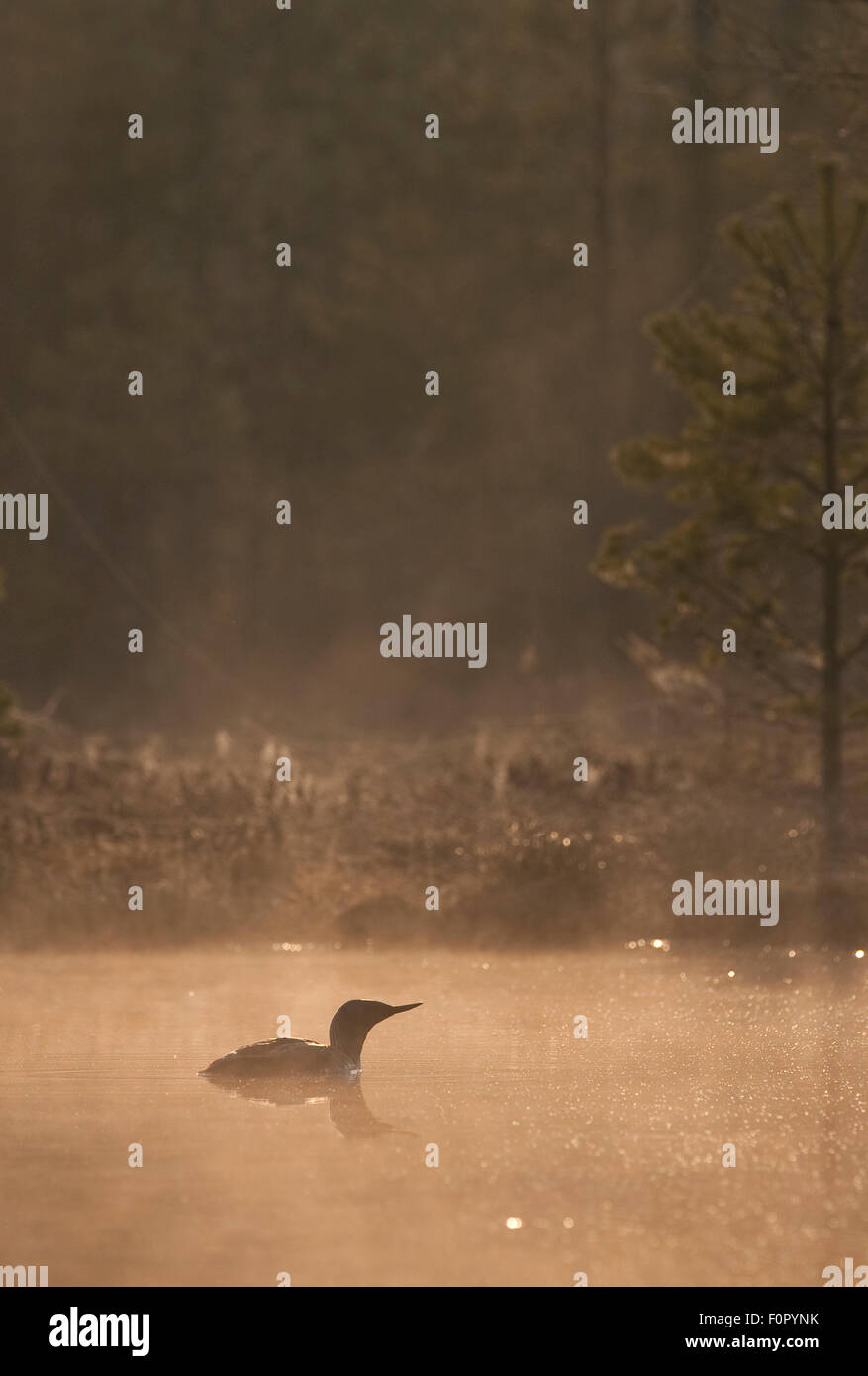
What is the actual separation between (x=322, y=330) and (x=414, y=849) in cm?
2662

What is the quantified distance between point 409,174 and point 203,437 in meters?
7.87

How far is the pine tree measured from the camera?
18.9m

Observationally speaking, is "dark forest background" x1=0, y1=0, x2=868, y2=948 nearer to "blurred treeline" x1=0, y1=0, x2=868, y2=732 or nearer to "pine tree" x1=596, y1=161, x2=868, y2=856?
"blurred treeline" x1=0, y1=0, x2=868, y2=732

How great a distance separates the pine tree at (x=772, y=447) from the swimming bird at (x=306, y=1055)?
959cm

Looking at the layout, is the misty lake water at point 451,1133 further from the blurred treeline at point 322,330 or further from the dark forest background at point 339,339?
the blurred treeline at point 322,330

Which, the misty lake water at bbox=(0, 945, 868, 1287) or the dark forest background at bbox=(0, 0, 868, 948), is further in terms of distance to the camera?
the dark forest background at bbox=(0, 0, 868, 948)

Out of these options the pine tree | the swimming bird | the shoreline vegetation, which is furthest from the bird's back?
the pine tree

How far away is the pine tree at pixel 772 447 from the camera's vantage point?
18.9 meters

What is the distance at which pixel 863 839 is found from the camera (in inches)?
717

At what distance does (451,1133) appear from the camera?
8.73 meters

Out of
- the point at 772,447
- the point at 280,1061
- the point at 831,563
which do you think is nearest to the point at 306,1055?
the point at 280,1061

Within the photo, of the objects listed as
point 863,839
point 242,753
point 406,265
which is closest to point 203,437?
point 406,265

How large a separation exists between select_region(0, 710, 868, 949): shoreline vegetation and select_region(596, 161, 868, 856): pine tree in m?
1.49

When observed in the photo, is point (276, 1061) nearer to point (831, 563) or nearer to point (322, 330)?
point (831, 563)
